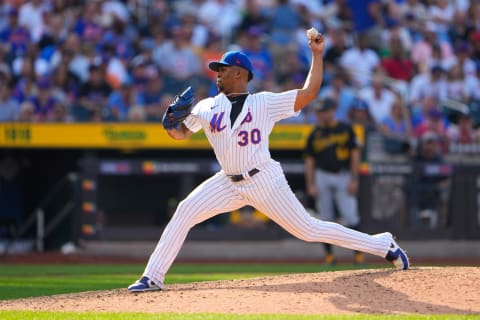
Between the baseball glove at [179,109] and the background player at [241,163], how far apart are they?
7cm

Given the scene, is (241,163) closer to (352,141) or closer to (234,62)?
(234,62)

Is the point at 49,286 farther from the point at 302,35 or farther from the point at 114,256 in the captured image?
the point at 302,35

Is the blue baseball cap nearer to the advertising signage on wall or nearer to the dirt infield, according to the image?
the dirt infield

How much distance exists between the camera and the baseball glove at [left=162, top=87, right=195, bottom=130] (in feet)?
26.6

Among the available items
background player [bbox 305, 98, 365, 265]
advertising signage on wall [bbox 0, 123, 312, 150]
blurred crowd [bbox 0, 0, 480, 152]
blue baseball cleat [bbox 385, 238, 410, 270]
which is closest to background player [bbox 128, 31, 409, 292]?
blue baseball cleat [bbox 385, 238, 410, 270]

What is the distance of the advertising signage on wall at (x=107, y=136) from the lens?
51.1 feet

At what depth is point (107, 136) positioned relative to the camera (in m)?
15.8

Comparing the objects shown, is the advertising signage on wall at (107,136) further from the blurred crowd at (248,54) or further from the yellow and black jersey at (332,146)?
the yellow and black jersey at (332,146)

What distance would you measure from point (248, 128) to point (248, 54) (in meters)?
9.50

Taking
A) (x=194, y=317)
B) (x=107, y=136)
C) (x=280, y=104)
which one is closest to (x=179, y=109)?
(x=280, y=104)

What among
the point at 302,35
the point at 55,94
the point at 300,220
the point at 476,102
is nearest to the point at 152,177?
the point at 55,94

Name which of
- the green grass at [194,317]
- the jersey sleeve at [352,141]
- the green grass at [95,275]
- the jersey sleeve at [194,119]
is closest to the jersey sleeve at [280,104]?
the jersey sleeve at [194,119]

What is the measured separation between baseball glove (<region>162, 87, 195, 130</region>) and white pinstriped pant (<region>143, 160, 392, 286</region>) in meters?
0.58

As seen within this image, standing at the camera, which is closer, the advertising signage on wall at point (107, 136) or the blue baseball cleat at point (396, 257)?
the blue baseball cleat at point (396, 257)
